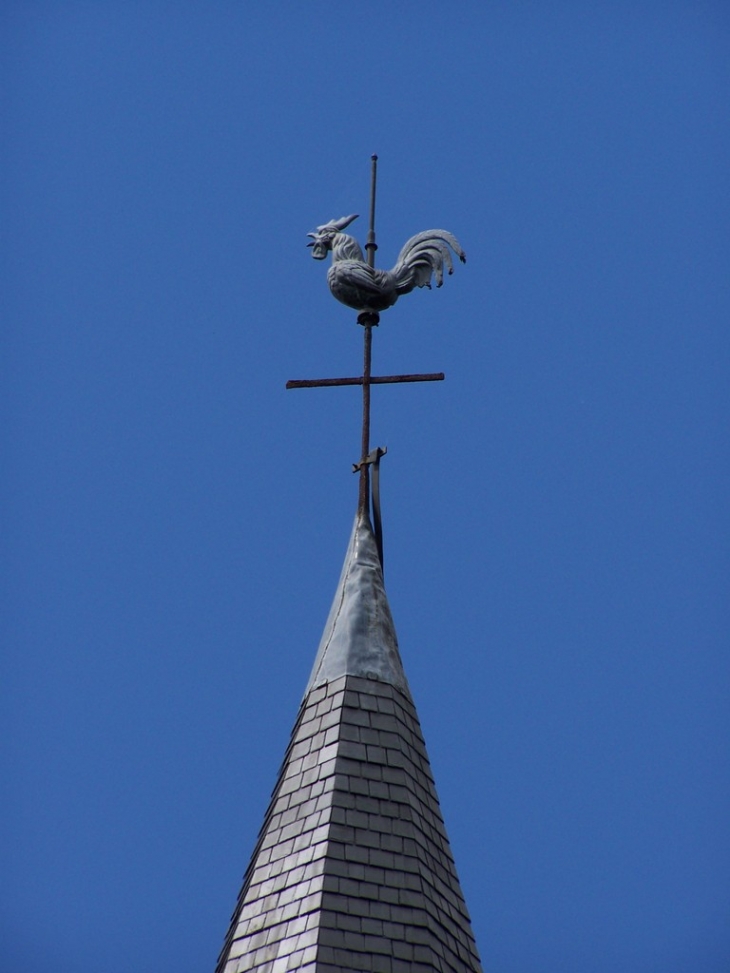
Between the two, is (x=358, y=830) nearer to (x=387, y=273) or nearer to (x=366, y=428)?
(x=366, y=428)

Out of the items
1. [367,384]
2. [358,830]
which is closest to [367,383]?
[367,384]

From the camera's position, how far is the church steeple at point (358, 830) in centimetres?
1666

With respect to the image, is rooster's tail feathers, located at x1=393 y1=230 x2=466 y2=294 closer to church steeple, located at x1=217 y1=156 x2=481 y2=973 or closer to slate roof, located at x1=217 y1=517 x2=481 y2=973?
church steeple, located at x1=217 y1=156 x2=481 y2=973

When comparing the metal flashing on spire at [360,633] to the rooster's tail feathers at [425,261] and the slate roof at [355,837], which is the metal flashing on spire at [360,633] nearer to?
the slate roof at [355,837]

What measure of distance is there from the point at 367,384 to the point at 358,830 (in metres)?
3.86

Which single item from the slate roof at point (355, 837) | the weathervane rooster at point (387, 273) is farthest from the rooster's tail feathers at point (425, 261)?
the slate roof at point (355, 837)

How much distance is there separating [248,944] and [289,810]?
3.69 feet

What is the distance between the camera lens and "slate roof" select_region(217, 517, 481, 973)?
16656 mm

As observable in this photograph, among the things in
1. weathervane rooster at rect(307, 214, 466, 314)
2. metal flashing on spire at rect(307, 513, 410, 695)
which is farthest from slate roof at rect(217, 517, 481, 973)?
weathervane rooster at rect(307, 214, 466, 314)

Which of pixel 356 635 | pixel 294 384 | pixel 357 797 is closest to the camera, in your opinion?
pixel 357 797

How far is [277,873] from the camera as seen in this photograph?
1738cm

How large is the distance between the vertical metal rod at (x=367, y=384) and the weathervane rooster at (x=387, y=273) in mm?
168

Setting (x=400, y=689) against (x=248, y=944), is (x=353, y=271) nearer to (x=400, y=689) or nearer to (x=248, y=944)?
(x=400, y=689)

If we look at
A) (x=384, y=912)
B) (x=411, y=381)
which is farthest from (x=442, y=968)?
(x=411, y=381)
